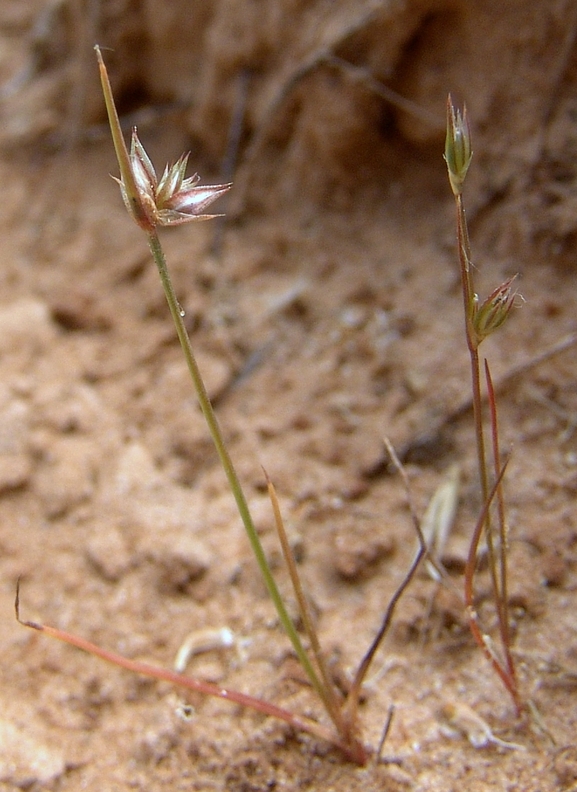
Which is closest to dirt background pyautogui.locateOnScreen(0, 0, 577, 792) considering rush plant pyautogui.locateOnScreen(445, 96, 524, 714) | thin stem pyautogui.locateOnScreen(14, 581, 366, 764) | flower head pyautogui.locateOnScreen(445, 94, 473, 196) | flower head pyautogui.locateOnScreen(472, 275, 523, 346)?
thin stem pyautogui.locateOnScreen(14, 581, 366, 764)

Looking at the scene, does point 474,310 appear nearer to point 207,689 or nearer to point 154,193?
point 154,193

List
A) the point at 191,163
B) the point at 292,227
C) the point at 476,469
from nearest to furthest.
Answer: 1. the point at 476,469
2. the point at 292,227
3. the point at 191,163

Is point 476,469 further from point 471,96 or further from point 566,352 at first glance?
point 471,96

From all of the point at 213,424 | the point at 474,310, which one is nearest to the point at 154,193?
the point at 213,424

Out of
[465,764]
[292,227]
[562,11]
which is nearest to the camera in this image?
[465,764]

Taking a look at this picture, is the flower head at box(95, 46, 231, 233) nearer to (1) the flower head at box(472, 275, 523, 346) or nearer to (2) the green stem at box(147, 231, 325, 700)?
(2) the green stem at box(147, 231, 325, 700)

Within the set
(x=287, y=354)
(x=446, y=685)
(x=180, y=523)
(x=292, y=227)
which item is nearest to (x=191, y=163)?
(x=292, y=227)

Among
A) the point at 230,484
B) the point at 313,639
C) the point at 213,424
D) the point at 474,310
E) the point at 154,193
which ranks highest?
the point at 154,193

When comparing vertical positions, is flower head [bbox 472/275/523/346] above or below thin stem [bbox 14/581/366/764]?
above
